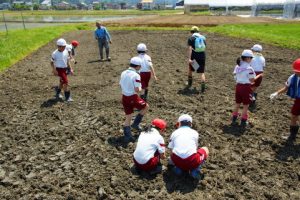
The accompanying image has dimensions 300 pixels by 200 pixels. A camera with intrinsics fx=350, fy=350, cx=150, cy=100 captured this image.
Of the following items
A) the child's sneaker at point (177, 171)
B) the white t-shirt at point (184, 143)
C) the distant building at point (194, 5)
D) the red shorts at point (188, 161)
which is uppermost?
the white t-shirt at point (184, 143)

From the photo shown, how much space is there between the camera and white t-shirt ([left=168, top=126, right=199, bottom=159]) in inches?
281

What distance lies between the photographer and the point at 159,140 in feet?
24.6

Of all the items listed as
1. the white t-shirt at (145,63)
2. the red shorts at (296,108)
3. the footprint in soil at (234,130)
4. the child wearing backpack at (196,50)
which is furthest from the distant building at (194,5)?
the red shorts at (296,108)

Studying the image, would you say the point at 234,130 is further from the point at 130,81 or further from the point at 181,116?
the point at 130,81

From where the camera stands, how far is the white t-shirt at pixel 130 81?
29.4ft

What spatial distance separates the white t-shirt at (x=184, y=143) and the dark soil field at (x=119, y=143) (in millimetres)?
671

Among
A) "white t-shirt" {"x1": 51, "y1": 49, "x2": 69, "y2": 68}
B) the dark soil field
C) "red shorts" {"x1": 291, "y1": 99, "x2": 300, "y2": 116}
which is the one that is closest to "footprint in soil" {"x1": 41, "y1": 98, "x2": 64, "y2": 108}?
the dark soil field

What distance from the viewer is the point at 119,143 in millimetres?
9305

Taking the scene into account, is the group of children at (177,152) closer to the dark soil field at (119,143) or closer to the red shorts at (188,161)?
the red shorts at (188,161)

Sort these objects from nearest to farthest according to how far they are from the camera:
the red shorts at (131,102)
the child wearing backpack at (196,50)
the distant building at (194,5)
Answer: the red shorts at (131,102), the child wearing backpack at (196,50), the distant building at (194,5)

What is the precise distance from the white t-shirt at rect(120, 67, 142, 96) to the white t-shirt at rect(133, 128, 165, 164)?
185 cm

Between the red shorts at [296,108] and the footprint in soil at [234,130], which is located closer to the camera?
the red shorts at [296,108]

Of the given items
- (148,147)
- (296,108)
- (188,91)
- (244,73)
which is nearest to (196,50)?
(188,91)

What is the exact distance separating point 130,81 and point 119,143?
1693 millimetres
